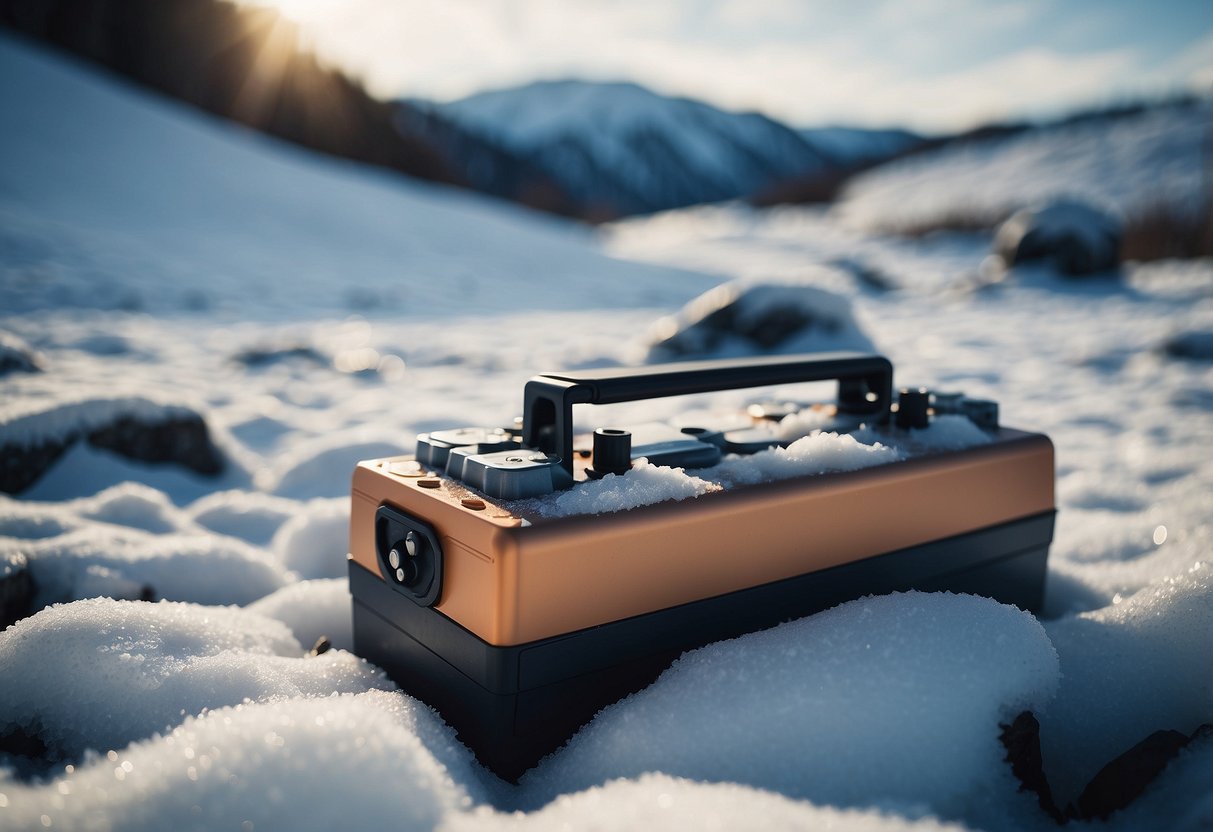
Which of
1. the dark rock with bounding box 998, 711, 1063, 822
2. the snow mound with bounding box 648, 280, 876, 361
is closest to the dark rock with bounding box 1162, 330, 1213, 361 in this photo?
the snow mound with bounding box 648, 280, 876, 361

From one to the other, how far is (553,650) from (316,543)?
31.6 inches

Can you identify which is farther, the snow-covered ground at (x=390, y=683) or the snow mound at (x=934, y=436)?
the snow mound at (x=934, y=436)

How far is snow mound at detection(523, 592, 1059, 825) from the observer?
705 millimetres

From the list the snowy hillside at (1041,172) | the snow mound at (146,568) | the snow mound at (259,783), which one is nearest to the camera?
the snow mound at (259,783)

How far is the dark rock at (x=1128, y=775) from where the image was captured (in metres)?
0.74

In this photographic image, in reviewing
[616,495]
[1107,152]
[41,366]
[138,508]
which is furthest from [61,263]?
[1107,152]

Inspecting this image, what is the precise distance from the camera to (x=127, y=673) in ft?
2.65

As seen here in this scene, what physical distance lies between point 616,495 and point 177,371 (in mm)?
2524

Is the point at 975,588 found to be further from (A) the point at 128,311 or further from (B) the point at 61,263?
(B) the point at 61,263

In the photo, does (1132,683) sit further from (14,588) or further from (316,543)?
(14,588)

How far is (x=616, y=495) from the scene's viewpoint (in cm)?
78

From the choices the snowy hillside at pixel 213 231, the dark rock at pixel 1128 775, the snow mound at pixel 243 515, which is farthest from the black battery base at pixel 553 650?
the snowy hillside at pixel 213 231

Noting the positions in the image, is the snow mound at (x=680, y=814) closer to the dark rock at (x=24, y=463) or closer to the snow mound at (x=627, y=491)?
the snow mound at (x=627, y=491)

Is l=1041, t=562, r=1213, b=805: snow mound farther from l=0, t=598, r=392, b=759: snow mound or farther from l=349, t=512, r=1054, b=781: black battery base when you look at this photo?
l=0, t=598, r=392, b=759: snow mound
